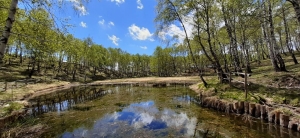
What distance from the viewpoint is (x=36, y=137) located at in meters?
8.65

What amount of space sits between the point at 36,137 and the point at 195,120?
960 cm

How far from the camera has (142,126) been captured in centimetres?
1038

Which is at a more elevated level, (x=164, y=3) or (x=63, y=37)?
(x=164, y=3)

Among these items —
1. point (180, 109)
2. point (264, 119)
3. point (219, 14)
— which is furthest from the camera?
point (219, 14)

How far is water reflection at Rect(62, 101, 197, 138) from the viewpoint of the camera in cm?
910

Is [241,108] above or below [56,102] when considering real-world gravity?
above

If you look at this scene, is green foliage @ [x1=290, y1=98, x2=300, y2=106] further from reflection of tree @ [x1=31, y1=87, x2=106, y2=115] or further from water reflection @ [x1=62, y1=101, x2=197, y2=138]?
reflection of tree @ [x1=31, y1=87, x2=106, y2=115]

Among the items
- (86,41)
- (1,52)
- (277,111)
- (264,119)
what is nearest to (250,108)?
(264,119)

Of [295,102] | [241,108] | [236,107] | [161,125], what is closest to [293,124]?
[295,102]

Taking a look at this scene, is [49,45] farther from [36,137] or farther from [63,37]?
[36,137]

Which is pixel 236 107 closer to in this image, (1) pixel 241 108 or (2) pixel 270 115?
(1) pixel 241 108

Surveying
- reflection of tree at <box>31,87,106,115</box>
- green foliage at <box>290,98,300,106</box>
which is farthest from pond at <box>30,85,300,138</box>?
reflection of tree at <box>31,87,106,115</box>

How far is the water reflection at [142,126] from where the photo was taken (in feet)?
29.9

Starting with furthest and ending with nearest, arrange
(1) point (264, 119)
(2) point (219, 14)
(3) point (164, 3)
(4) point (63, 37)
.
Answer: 1. (2) point (219, 14)
2. (3) point (164, 3)
3. (1) point (264, 119)
4. (4) point (63, 37)
